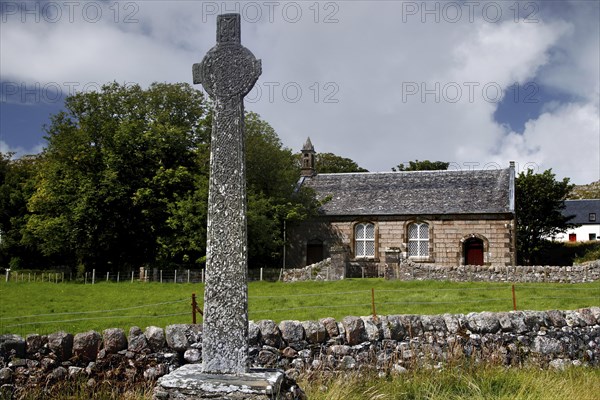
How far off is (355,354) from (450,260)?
27309mm

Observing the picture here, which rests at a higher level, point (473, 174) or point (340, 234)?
point (473, 174)

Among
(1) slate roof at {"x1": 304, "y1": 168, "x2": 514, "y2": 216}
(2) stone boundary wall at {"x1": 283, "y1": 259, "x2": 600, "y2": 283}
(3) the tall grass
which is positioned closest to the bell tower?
(1) slate roof at {"x1": 304, "y1": 168, "x2": 514, "y2": 216}

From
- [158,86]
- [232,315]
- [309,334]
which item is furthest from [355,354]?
[158,86]

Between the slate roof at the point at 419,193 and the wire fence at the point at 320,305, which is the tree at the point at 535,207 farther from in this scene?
the wire fence at the point at 320,305

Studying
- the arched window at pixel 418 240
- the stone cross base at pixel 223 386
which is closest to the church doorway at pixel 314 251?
the arched window at pixel 418 240

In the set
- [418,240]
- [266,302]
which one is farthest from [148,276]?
[418,240]

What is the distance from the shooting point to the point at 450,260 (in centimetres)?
3459

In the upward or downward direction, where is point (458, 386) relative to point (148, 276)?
downward

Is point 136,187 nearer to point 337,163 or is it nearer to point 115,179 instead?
point 115,179

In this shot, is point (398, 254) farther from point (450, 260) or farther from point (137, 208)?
point (137, 208)

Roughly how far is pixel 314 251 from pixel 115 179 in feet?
43.9

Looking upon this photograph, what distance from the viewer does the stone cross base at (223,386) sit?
5.28 metres

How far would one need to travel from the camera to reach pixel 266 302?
18.5m

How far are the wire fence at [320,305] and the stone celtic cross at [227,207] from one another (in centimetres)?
763
